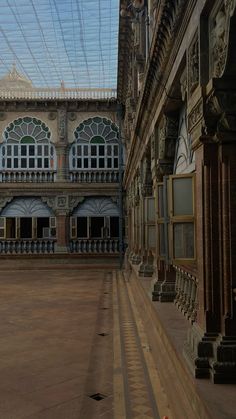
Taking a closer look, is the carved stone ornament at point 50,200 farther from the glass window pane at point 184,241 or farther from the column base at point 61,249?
the glass window pane at point 184,241

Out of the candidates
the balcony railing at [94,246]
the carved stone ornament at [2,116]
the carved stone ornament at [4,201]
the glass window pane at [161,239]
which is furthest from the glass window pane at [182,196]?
the carved stone ornament at [2,116]

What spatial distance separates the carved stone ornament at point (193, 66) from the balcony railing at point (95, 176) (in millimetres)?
17524

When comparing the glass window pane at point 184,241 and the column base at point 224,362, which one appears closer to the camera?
the column base at point 224,362

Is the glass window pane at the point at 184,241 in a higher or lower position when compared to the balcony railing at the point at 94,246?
higher

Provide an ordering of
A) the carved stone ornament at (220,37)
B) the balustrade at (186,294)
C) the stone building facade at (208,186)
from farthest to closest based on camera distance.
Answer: the balustrade at (186,294) < the stone building facade at (208,186) < the carved stone ornament at (220,37)

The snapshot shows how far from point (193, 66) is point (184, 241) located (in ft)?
5.31

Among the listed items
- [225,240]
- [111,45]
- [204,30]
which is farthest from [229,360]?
[111,45]

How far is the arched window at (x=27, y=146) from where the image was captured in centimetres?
2172

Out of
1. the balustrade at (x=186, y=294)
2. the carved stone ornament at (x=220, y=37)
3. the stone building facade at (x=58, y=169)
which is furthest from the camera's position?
the stone building facade at (x=58, y=169)

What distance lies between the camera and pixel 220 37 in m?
3.34

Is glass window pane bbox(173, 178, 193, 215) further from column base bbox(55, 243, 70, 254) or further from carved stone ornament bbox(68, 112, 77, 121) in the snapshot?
carved stone ornament bbox(68, 112, 77, 121)

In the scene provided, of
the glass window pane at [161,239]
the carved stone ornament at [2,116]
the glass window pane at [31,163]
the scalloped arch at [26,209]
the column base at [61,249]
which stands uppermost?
the carved stone ornament at [2,116]

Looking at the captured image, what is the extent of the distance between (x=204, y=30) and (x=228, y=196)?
1458 mm

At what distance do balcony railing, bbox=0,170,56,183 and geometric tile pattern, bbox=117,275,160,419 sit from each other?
1434cm
